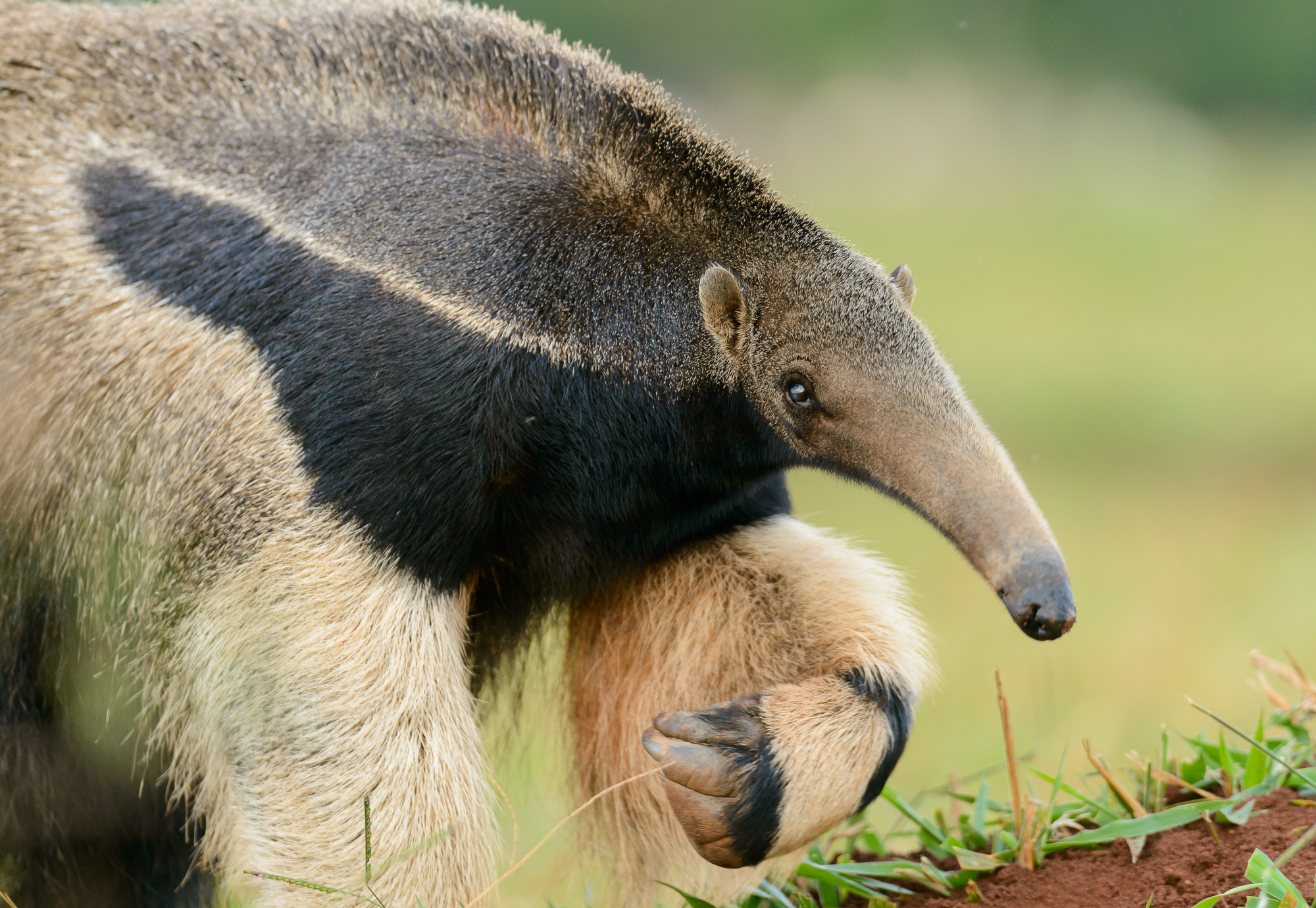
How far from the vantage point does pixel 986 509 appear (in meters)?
2.94

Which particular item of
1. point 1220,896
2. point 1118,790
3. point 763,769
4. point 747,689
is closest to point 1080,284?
point 747,689

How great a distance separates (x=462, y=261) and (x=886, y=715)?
1.52m

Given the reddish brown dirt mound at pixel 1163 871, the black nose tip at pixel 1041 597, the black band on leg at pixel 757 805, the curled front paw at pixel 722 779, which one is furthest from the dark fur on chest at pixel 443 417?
the reddish brown dirt mound at pixel 1163 871

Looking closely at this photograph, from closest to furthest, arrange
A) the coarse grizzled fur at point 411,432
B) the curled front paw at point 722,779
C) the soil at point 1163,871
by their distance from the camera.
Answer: the soil at point 1163,871 → the coarse grizzled fur at point 411,432 → the curled front paw at point 722,779

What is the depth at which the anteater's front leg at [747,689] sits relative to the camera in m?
3.25

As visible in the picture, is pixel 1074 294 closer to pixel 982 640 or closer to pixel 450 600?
pixel 982 640

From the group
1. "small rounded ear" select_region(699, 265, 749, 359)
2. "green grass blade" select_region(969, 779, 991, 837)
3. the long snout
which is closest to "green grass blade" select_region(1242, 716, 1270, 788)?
"green grass blade" select_region(969, 779, 991, 837)

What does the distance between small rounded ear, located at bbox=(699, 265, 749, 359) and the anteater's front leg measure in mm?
774

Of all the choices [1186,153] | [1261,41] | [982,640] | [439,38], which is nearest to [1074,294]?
[1186,153]

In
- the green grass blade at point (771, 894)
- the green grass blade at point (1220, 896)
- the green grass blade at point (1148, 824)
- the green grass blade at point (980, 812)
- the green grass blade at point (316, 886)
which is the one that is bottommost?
the green grass blade at point (316, 886)

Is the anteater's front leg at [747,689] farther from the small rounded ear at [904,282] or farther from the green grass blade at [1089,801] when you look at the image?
the small rounded ear at [904,282]

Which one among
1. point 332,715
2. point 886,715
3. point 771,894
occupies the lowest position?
point 771,894

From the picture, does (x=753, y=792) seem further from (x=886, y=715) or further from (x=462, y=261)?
(x=462, y=261)

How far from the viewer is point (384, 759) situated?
316 cm
